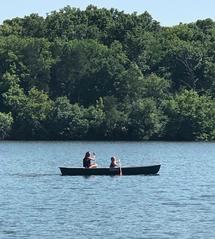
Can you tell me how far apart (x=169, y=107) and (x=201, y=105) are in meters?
4.26

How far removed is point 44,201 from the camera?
5744cm

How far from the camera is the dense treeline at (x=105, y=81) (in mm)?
141000

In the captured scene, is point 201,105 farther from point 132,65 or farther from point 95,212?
point 95,212

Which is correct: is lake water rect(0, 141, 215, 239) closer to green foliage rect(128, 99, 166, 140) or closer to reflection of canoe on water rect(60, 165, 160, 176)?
reflection of canoe on water rect(60, 165, 160, 176)

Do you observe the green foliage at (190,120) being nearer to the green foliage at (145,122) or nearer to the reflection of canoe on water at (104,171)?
the green foliage at (145,122)

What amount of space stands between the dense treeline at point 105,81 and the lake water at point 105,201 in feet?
140

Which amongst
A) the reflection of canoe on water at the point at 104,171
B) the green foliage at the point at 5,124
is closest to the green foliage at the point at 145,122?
the green foliage at the point at 5,124

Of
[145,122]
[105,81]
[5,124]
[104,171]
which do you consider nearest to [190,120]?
[145,122]

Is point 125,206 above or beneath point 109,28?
beneath

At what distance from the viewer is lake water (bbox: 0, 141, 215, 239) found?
4619cm

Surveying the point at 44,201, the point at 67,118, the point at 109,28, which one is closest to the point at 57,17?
the point at 109,28

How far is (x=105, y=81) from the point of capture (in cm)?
14800

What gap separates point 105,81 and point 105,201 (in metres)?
90.8

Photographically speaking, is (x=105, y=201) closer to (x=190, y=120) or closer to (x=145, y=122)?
(x=145, y=122)
